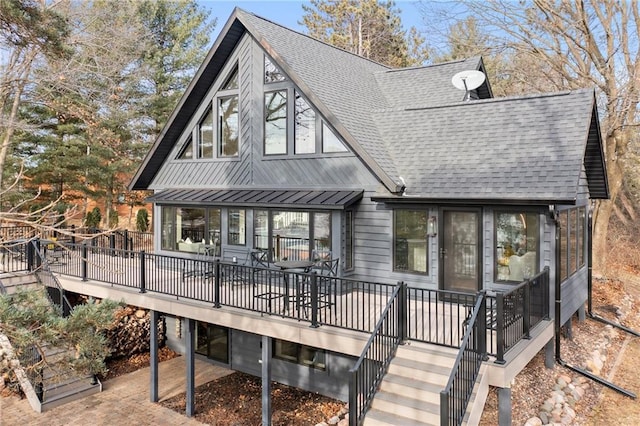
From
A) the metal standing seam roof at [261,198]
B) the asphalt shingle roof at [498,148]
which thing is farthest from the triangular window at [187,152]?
the asphalt shingle roof at [498,148]

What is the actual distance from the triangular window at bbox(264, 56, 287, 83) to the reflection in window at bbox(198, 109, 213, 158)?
2.13m

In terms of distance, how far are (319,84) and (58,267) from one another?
30.0 feet

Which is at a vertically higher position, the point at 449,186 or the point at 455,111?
the point at 455,111

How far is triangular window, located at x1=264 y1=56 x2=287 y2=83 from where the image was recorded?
1167 centimetres

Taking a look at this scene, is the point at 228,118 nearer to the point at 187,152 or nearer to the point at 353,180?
the point at 187,152

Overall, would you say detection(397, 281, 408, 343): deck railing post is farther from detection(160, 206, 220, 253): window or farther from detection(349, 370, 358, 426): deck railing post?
detection(160, 206, 220, 253): window

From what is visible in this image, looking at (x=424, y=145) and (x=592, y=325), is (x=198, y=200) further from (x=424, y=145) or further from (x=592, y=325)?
(x=592, y=325)

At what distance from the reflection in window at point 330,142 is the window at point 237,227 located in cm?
287

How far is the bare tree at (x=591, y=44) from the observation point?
17328mm

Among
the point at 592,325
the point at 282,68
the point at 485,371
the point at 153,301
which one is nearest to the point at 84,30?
the point at 282,68

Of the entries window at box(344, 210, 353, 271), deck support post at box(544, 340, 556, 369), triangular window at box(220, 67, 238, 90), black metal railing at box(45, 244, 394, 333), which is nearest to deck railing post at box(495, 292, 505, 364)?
black metal railing at box(45, 244, 394, 333)

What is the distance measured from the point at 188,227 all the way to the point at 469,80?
347 inches

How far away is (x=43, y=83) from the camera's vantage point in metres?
19.0

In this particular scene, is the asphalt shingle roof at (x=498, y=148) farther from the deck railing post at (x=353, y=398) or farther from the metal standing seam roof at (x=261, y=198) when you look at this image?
the deck railing post at (x=353, y=398)
